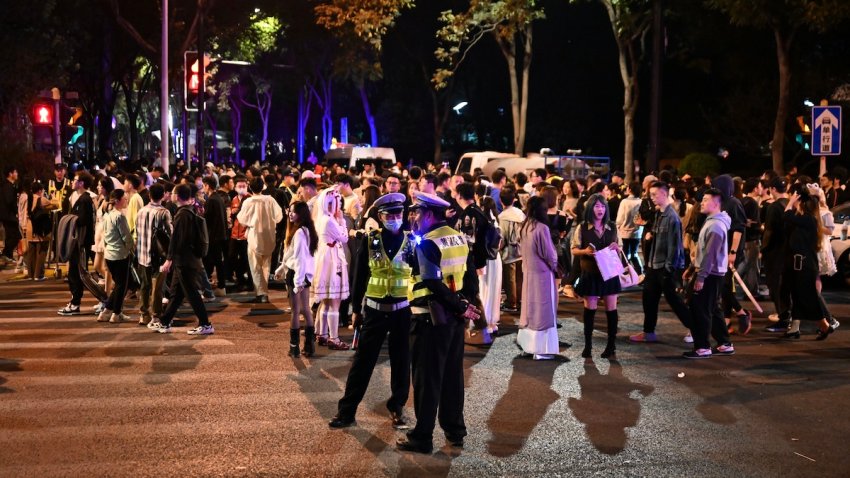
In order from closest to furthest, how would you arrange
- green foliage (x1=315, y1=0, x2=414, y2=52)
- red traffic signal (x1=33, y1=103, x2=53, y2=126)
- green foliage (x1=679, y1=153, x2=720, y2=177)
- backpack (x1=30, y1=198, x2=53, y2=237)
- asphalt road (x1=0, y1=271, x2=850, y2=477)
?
asphalt road (x1=0, y1=271, x2=850, y2=477) < backpack (x1=30, y1=198, x2=53, y2=237) < green foliage (x1=315, y1=0, x2=414, y2=52) < red traffic signal (x1=33, y1=103, x2=53, y2=126) < green foliage (x1=679, y1=153, x2=720, y2=177)

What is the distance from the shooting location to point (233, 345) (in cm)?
1235

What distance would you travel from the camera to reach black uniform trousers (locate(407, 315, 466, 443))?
789 centimetres

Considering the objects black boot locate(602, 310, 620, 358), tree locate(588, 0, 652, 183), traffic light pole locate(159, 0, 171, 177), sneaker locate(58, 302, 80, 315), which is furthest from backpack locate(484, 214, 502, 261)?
tree locate(588, 0, 652, 183)

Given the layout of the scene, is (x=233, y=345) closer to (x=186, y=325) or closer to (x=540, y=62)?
(x=186, y=325)

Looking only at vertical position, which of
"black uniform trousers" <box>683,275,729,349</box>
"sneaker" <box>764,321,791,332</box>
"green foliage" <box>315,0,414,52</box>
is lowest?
"sneaker" <box>764,321,791,332</box>

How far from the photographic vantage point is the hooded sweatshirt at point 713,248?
11.2 meters

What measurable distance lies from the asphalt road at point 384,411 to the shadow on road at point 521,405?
0.07 ft

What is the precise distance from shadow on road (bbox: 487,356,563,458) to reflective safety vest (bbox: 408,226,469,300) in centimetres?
122

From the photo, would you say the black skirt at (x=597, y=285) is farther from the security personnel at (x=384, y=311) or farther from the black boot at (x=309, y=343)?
the security personnel at (x=384, y=311)

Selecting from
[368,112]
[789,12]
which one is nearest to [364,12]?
[789,12]

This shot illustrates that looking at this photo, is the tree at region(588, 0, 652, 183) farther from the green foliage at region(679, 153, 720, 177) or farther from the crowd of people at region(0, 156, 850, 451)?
the crowd of people at region(0, 156, 850, 451)

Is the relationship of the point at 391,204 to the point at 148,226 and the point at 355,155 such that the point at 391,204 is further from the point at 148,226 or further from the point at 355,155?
the point at 355,155

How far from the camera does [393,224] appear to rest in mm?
8703

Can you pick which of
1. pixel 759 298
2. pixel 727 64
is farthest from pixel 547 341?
pixel 727 64
